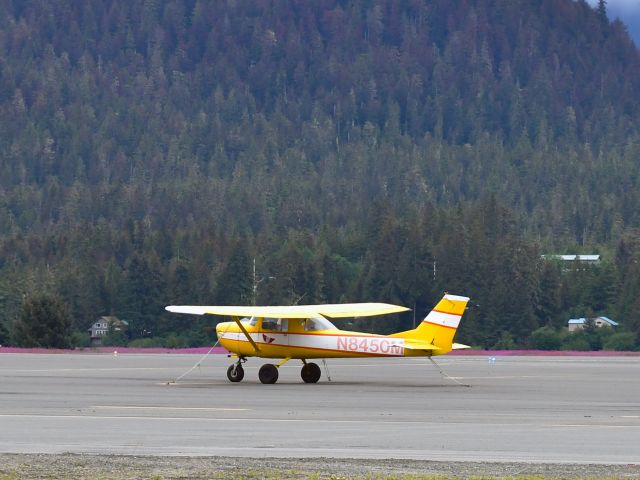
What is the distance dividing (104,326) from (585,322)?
47.7 meters

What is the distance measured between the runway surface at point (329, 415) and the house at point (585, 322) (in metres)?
85.0

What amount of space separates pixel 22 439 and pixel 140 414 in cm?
518

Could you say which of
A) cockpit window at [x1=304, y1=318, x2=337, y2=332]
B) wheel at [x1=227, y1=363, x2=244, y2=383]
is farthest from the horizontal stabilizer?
wheel at [x1=227, y1=363, x2=244, y2=383]

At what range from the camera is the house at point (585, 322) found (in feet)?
432

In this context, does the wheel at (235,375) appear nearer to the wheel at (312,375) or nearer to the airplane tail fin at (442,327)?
the wheel at (312,375)

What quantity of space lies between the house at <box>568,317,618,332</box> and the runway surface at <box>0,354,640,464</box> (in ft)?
279

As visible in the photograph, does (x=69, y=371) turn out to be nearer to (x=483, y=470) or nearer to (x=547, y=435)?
(x=547, y=435)

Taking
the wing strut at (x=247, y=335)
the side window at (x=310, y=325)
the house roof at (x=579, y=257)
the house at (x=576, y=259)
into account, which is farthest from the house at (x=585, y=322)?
the wing strut at (x=247, y=335)

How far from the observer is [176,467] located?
64.0ft

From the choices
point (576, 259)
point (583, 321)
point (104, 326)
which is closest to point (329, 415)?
point (583, 321)

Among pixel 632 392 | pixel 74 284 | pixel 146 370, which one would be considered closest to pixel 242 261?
pixel 74 284

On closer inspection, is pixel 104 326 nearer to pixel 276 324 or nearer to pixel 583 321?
pixel 583 321

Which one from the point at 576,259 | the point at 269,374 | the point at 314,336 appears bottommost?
the point at 269,374

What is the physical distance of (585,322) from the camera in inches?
5143
